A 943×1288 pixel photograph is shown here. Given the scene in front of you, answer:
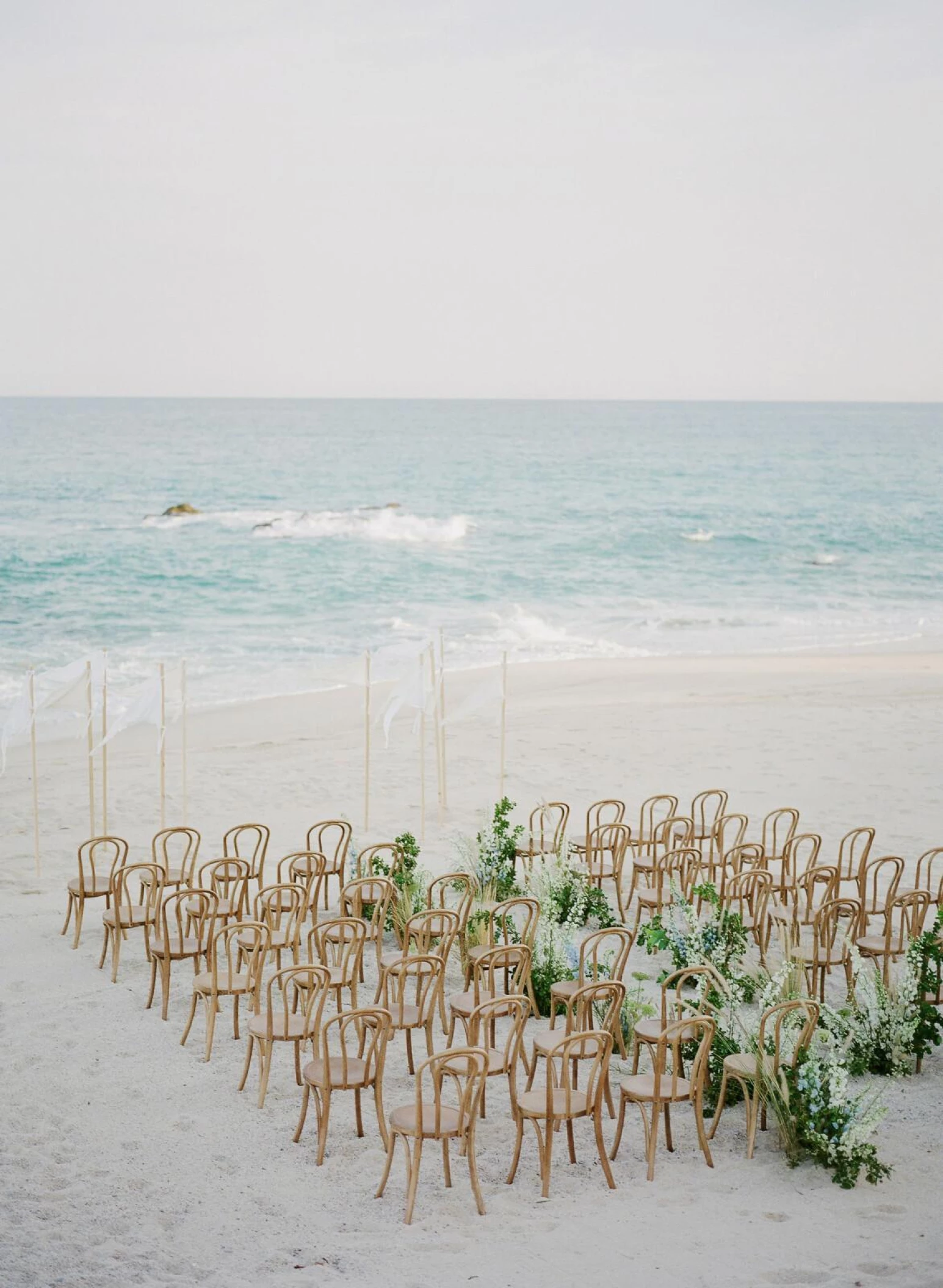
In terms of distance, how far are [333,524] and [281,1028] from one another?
136ft

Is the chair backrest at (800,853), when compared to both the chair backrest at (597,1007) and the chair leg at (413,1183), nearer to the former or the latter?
the chair backrest at (597,1007)

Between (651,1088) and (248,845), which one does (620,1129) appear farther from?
(248,845)

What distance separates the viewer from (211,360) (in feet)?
254

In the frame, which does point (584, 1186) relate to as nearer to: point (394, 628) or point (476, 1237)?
point (476, 1237)

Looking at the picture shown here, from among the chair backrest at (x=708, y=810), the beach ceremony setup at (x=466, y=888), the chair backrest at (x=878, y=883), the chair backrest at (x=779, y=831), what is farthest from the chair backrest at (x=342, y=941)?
the chair backrest at (x=779, y=831)

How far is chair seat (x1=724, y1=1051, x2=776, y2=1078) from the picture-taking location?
6.94m

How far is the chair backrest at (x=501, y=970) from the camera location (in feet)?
25.0

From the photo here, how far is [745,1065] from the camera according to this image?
7.23 meters

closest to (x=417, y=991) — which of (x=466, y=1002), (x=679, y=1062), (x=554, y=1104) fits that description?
(x=466, y=1002)

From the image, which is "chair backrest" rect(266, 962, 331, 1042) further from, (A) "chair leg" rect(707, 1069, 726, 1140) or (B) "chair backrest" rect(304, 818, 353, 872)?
(B) "chair backrest" rect(304, 818, 353, 872)

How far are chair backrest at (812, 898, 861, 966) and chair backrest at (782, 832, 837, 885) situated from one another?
0.45m

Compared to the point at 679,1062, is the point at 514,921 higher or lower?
lower

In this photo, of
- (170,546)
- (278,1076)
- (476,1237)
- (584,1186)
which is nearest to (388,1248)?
(476,1237)

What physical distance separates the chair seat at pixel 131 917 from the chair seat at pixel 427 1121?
11.3ft
